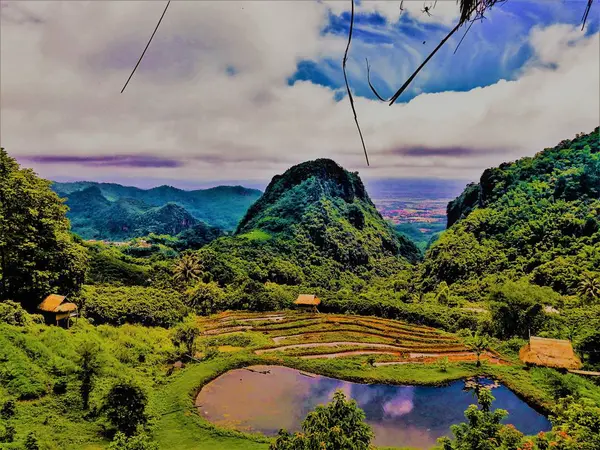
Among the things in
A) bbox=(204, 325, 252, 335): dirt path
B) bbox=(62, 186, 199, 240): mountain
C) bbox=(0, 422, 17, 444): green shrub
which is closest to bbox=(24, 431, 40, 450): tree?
bbox=(0, 422, 17, 444): green shrub

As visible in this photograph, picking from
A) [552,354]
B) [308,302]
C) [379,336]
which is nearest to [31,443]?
[552,354]

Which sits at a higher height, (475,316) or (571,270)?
(571,270)

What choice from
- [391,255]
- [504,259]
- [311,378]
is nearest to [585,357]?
[311,378]

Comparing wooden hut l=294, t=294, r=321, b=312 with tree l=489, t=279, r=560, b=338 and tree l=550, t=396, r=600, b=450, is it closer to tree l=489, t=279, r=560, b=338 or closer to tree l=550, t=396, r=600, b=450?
tree l=489, t=279, r=560, b=338

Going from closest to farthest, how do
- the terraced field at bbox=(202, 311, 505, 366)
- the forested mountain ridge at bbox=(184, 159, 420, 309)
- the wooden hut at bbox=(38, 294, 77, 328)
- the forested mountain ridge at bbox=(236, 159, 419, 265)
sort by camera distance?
the wooden hut at bbox=(38, 294, 77, 328), the terraced field at bbox=(202, 311, 505, 366), the forested mountain ridge at bbox=(184, 159, 420, 309), the forested mountain ridge at bbox=(236, 159, 419, 265)

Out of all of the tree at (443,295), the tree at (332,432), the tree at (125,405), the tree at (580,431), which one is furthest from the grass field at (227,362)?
the tree at (443,295)

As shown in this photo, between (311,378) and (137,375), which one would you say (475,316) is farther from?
(137,375)

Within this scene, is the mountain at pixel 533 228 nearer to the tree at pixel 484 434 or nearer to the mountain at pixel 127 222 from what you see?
the tree at pixel 484 434
